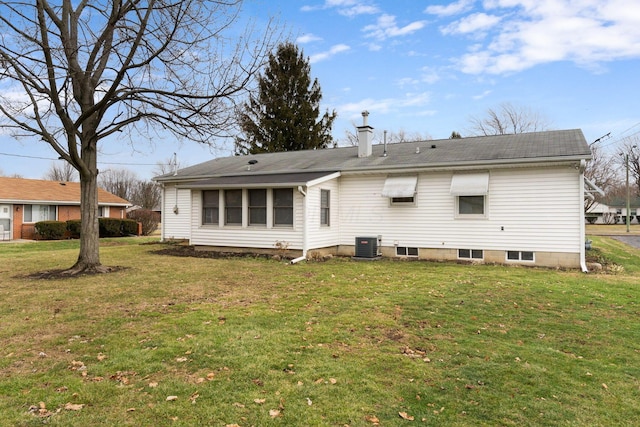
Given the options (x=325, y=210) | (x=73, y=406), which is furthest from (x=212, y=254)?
(x=73, y=406)

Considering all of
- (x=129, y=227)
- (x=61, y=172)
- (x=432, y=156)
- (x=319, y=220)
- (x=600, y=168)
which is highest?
(x=61, y=172)

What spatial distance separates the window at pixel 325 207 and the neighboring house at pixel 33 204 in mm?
19729

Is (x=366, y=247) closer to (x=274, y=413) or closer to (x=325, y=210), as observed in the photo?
(x=325, y=210)

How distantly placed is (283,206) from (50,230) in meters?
16.7

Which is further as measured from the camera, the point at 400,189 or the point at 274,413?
the point at 400,189

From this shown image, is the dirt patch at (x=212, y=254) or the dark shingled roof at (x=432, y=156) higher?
the dark shingled roof at (x=432, y=156)

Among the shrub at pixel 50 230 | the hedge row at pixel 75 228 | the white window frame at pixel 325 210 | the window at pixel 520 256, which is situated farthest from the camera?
the hedge row at pixel 75 228

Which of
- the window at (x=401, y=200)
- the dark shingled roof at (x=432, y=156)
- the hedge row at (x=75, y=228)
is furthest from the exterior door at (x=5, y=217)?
the window at (x=401, y=200)

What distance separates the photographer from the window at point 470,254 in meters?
12.3

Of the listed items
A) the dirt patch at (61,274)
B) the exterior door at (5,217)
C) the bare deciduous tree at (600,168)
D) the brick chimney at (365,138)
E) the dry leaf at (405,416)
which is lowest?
the dry leaf at (405,416)

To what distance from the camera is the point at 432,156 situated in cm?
1345

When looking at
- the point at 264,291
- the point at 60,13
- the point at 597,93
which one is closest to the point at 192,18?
the point at 60,13

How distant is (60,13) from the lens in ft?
32.9

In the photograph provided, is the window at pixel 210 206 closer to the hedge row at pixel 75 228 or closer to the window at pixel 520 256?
the window at pixel 520 256
